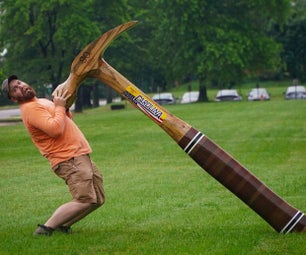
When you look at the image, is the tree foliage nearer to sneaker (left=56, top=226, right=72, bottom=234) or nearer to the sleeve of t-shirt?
sneaker (left=56, top=226, right=72, bottom=234)

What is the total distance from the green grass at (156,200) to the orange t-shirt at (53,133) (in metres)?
0.93

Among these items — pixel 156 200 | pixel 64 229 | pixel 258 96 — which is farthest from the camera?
pixel 258 96

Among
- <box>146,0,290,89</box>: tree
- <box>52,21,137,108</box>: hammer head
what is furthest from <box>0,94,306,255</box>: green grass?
<box>146,0,290,89</box>: tree

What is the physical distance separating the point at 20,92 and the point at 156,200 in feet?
14.2

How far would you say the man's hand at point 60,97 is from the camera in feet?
28.3

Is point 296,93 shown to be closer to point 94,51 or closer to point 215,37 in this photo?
point 215,37

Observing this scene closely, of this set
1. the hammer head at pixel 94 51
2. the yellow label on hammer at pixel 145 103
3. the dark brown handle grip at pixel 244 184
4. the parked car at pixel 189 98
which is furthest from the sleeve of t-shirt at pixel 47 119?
the parked car at pixel 189 98

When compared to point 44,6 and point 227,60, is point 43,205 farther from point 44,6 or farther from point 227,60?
point 227,60

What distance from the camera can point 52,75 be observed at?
159ft

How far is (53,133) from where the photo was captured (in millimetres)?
8430

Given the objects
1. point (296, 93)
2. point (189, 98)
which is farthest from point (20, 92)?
point (189, 98)

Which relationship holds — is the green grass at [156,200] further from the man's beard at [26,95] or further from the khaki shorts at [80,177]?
the man's beard at [26,95]

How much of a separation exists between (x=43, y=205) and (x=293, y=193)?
3962mm

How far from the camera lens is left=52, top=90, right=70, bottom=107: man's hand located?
863 centimetres
